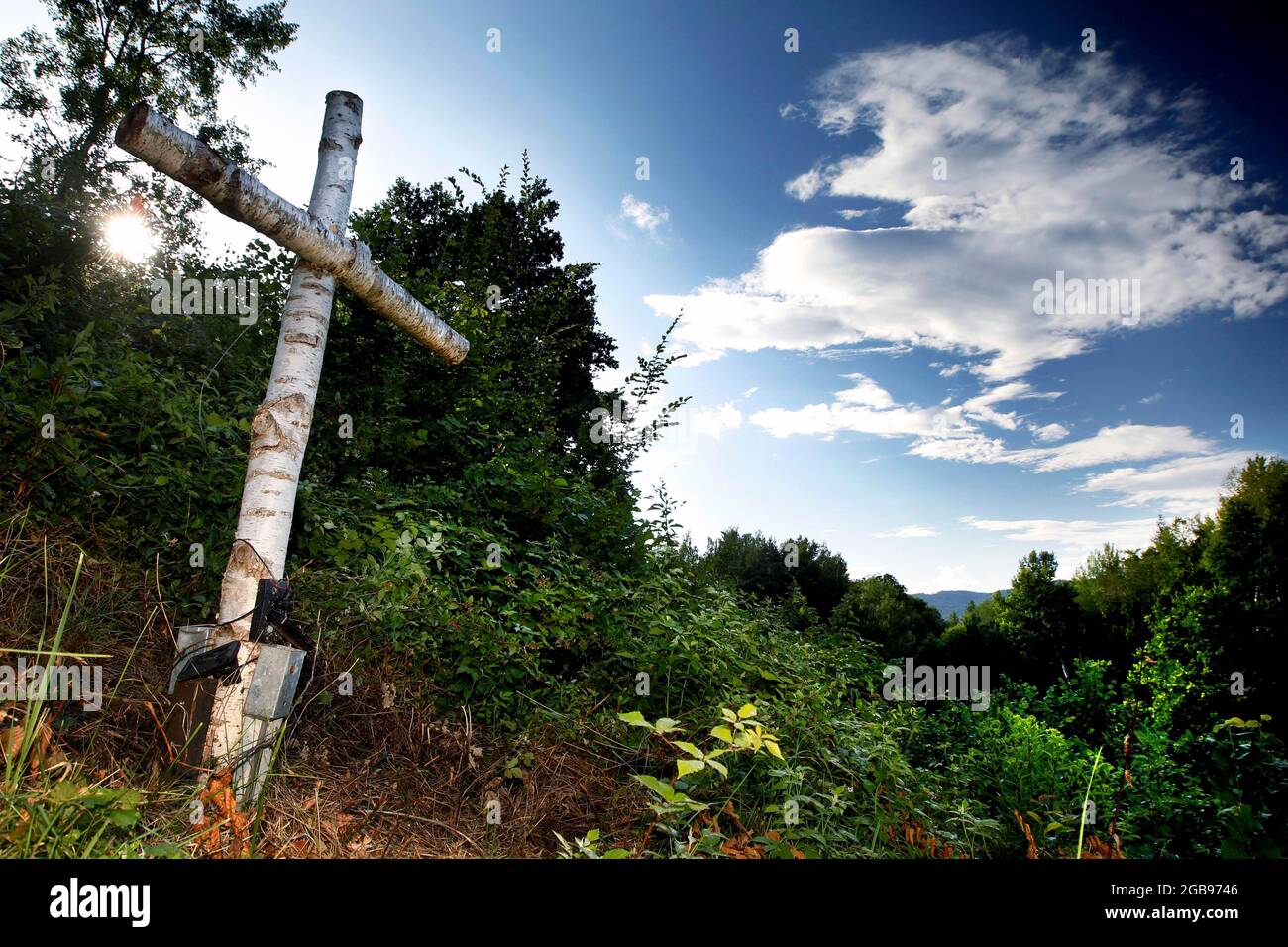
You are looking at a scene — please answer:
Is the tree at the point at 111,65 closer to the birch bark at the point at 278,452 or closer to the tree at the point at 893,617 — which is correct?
the birch bark at the point at 278,452

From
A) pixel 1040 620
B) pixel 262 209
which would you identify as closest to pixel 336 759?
pixel 262 209

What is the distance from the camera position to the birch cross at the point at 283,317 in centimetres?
246

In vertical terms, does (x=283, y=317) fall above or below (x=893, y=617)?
above

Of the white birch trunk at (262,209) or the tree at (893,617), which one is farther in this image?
the tree at (893,617)

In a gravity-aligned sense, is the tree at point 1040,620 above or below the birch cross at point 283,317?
below

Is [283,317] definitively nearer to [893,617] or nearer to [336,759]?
[336,759]

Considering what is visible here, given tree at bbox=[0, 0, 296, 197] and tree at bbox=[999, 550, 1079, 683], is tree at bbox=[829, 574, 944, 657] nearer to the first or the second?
tree at bbox=[999, 550, 1079, 683]

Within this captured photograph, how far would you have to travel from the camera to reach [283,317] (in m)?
3.05

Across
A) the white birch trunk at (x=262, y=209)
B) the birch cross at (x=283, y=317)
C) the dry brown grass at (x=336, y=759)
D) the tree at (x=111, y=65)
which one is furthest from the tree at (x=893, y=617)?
the tree at (x=111, y=65)

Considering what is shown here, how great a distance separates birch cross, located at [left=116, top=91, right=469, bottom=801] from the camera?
2455 mm

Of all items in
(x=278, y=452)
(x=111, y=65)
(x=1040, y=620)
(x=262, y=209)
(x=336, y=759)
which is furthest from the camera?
(x=1040, y=620)
